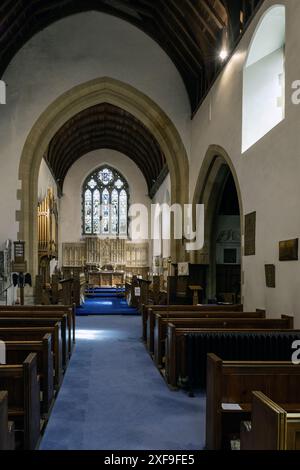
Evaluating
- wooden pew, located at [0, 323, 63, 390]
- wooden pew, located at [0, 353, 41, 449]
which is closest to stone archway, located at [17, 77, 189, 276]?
wooden pew, located at [0, 323, 63, 390]

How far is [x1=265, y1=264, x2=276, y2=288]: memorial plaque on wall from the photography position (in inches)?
241

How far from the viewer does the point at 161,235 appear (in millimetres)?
17906

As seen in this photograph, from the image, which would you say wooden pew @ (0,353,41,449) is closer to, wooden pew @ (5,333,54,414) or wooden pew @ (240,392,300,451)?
wooden pew @ (5,333,54,414)

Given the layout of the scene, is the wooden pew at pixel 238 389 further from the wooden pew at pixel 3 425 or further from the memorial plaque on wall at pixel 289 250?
the memorial plaque on wall at pixel 289 250

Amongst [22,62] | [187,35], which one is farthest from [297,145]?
[22,62]

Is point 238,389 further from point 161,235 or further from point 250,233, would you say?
point 161,235

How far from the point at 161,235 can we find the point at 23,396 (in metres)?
15.1

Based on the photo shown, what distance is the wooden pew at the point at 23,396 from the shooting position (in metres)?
2.82

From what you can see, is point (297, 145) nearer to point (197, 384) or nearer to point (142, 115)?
point (197, 384)

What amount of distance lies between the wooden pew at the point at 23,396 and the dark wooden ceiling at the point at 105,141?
42.9ft

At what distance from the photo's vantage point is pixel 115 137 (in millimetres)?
19312

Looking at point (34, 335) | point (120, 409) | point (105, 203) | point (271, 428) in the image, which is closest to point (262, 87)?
point (34, 335)

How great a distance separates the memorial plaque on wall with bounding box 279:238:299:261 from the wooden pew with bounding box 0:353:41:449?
351 cm
